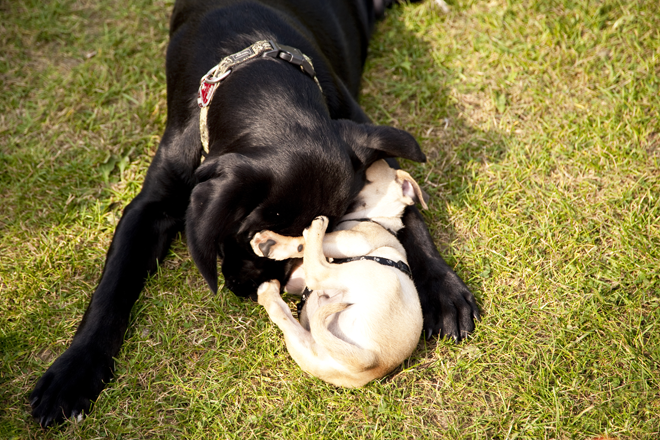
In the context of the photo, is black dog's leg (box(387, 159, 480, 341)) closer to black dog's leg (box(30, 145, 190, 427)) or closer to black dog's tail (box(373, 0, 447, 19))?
black dog's leg (box(30, 145, 190, 427))

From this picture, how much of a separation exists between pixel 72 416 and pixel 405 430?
1446 mm

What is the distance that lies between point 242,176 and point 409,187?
97 centimetres

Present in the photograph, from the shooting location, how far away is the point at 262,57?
249 centimetres

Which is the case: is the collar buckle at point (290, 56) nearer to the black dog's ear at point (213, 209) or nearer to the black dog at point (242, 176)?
the black dog at point (242, 176)

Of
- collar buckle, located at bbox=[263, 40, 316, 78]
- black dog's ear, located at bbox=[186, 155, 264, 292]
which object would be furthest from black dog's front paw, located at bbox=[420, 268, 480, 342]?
collar buckle, located at bbox=[263, 40, 316, 78]

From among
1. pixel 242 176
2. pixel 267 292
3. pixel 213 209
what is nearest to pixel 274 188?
pixel 242 176

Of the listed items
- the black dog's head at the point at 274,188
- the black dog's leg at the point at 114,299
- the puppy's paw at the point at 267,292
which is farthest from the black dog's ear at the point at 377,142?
the black dog's leg at the point at 114,299

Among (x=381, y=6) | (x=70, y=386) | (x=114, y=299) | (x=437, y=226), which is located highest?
(x=381, y=6)

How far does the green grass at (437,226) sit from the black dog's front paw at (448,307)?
0.24 feet

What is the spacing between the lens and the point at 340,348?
6.79ft

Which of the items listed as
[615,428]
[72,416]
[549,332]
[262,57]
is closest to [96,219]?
[72,416]

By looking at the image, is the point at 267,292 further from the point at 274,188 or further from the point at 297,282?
the point at 274,188

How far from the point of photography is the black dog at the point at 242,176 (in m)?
2.17

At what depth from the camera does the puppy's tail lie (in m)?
2.07
